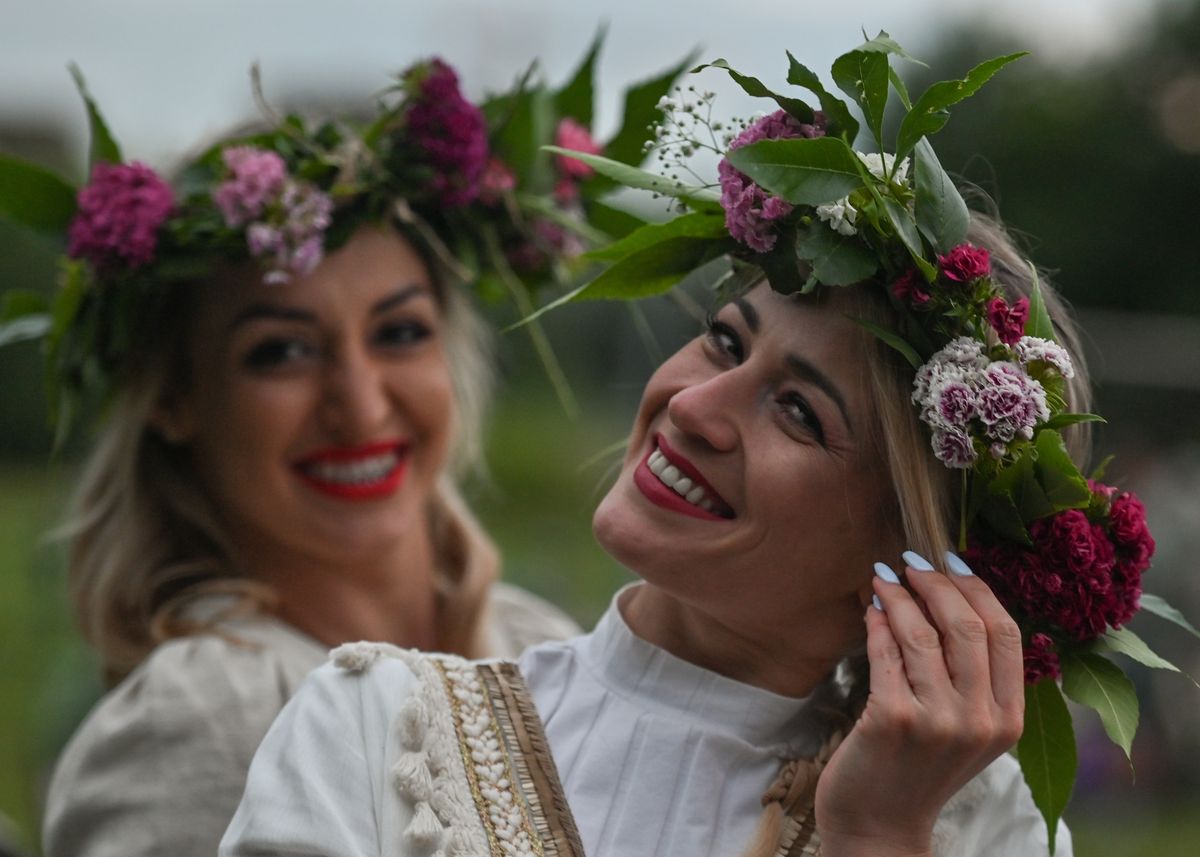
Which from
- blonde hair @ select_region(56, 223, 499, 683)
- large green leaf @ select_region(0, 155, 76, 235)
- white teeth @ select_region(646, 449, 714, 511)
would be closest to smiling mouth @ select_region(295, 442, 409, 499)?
blonde hair @ select_region(56, 223, 499, 683)

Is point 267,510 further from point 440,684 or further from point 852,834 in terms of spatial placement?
point 852,834

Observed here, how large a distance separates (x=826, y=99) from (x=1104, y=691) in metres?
0.87

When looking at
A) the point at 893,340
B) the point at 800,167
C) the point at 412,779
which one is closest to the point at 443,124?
the point at 800,167

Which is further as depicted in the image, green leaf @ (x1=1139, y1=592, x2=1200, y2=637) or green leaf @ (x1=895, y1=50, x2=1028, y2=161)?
green leaf @ (x1=1139, y1=592, x2=1200, y2=637)

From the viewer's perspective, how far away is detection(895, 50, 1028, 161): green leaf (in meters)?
1.78

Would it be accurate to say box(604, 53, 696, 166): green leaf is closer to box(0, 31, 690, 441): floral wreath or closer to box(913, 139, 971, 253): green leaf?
box(0, 31, 690, 441): floral wreath

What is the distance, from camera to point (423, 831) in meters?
1.83

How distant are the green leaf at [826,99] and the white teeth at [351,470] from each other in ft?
5.32

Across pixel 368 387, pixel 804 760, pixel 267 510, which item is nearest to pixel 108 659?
pixel 267 510

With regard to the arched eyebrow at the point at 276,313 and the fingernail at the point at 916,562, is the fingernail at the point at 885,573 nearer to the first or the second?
the fingernail at the point at 916,562

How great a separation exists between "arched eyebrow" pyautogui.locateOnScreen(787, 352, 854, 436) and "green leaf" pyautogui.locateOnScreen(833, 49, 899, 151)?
310 millimetres

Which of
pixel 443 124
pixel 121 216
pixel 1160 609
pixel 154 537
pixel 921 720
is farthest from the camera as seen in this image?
pixel 154 537

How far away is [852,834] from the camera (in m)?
1.79

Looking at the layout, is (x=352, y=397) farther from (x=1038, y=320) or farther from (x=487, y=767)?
(x=1038, y=320)
